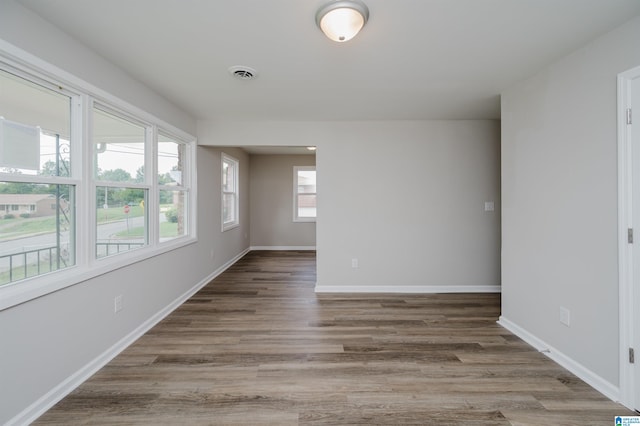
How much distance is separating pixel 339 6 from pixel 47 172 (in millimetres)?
2093

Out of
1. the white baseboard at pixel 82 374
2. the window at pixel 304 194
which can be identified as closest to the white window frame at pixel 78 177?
the white baseboard at pixel 82 374

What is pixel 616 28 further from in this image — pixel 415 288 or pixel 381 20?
pixel 415 288

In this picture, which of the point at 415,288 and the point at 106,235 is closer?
the point at 106,235

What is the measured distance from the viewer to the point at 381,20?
5.68ft

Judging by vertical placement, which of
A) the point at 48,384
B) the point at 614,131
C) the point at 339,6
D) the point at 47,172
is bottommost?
the point at 48,384

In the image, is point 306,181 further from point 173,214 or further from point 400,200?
point 173,214

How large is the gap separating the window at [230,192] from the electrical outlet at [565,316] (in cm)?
468

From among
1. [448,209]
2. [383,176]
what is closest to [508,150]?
[448,209]

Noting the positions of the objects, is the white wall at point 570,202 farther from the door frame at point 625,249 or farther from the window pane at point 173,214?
the window pane at point 173,214

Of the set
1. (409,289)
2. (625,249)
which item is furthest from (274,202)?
(625,249)

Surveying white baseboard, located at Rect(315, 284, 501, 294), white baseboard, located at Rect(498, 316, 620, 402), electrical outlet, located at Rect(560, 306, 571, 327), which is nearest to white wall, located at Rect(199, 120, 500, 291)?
white baseboard, located at Rect(315, 284, 501, 294)

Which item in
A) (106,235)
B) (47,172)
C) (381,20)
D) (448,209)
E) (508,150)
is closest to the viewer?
(381,20)

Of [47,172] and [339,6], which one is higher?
[339,6]

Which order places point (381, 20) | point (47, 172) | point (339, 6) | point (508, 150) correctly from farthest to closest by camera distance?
point (508, 150)
point (47, 172)
point (381, 20)
point (339, 6)
